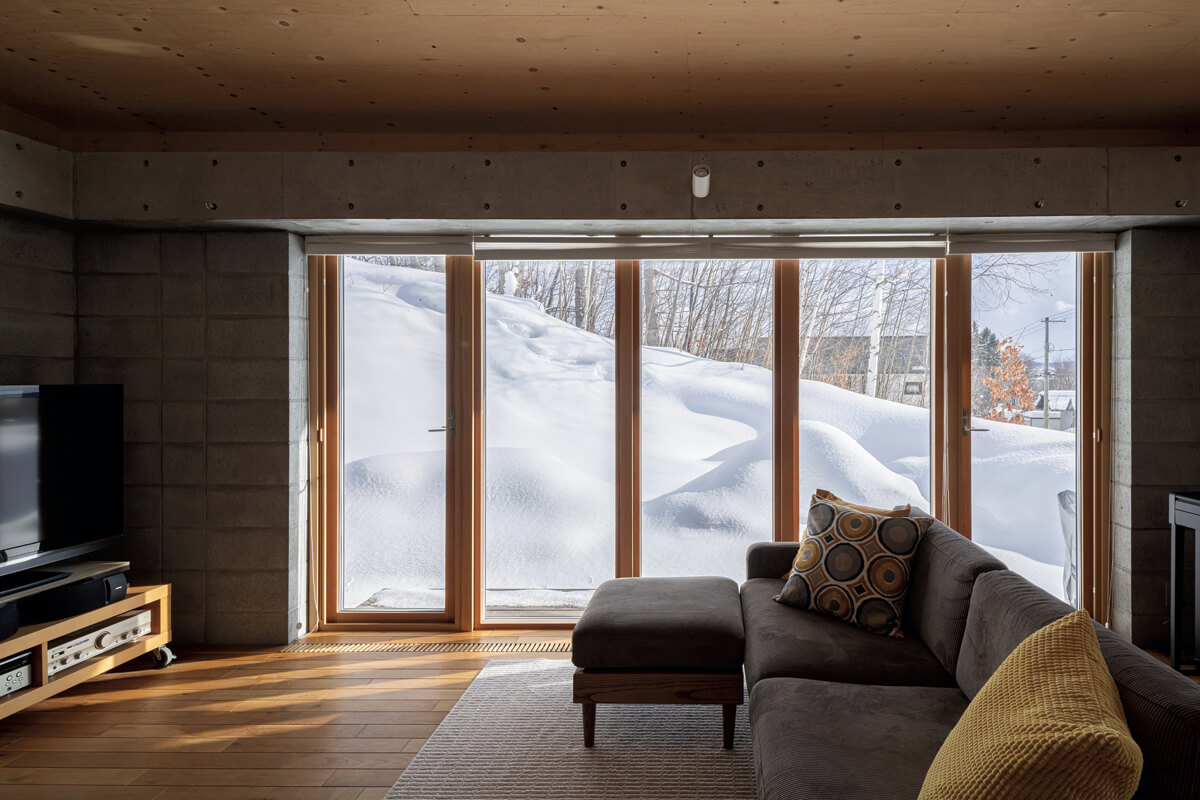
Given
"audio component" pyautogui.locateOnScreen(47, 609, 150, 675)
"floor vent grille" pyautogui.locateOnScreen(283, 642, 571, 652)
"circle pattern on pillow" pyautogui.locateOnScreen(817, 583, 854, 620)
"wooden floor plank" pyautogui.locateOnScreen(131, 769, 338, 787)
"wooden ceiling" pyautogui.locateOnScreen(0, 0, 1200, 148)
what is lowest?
"wooden floor plank" pyautogui.locateOnScreen(131, 769, 338, 787)

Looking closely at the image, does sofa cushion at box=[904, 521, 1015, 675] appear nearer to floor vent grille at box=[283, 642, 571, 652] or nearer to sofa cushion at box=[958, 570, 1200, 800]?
sofa cushion at box=[958, 570, 1200, 800]

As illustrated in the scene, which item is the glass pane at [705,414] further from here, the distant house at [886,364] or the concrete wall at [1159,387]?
the concrete wall at [1159,387]

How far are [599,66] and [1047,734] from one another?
2.81 metres

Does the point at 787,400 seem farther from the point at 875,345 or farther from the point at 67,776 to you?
the point at 67,776

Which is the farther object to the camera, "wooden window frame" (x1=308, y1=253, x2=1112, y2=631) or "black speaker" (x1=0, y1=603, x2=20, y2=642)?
"wooden window frame" (x1=308, y1=253, x2=1112, y2=631)

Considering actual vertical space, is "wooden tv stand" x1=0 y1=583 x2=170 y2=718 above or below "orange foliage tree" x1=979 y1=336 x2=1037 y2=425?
below

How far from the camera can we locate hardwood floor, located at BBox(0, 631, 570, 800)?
2719 millimetres

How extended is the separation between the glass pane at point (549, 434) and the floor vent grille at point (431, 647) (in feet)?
1.05

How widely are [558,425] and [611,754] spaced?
6.47 feet

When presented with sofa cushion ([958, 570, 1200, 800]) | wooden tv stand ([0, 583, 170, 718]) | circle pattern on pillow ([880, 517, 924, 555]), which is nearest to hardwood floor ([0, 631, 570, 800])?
wooden tv stand ([0, 583, 170, 718])

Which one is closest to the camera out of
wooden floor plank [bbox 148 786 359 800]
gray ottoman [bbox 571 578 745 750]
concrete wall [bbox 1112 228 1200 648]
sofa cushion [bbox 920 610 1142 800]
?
sofa cushion [bbox 920 610 1142 800]

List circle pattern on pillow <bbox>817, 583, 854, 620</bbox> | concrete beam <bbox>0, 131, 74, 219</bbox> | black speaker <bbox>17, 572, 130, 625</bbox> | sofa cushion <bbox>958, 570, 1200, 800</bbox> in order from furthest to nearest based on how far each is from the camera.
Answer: concrete beam <bbox>0, 131, 74, 219</bbox> < black speaker <bbox>17, 572, 130, 625</bbox> < circle pattern on pillow <bbox>817, 583, 854, 620</bbox> < sofa cushion <bbox>958, 570, 1200, 800</bbox>

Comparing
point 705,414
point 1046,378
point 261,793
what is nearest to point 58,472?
point 261,793

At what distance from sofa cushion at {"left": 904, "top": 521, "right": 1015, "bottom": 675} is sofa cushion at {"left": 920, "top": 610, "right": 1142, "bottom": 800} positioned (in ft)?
2.89
